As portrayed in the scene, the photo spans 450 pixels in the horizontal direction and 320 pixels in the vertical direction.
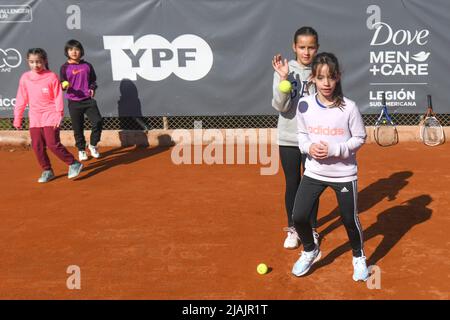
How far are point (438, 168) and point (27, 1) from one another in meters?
7.36

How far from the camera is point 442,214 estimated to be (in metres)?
5.70

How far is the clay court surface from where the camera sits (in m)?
4.26

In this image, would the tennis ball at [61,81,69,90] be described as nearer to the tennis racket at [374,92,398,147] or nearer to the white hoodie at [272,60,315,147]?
the white hoodie at [272,60,315,147]

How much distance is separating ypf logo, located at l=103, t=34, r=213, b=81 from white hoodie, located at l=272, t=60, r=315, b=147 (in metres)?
4.77

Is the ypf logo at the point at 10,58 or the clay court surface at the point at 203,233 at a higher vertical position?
the ypf logo at the point at 10,58

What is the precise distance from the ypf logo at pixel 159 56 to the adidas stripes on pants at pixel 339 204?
543cm

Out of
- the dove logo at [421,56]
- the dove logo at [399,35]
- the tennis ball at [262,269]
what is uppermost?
the dove logo at [399,35]

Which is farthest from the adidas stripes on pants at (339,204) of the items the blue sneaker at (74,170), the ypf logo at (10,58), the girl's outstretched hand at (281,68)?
the ypf logo at (10,58)

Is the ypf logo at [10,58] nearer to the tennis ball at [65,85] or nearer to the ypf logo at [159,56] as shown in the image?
the ypf logo at [159,56]

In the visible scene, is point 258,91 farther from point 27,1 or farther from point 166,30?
point 27,1

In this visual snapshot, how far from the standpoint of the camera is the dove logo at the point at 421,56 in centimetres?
878

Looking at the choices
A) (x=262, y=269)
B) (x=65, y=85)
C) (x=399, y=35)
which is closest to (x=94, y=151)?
(x=65, y=85)
